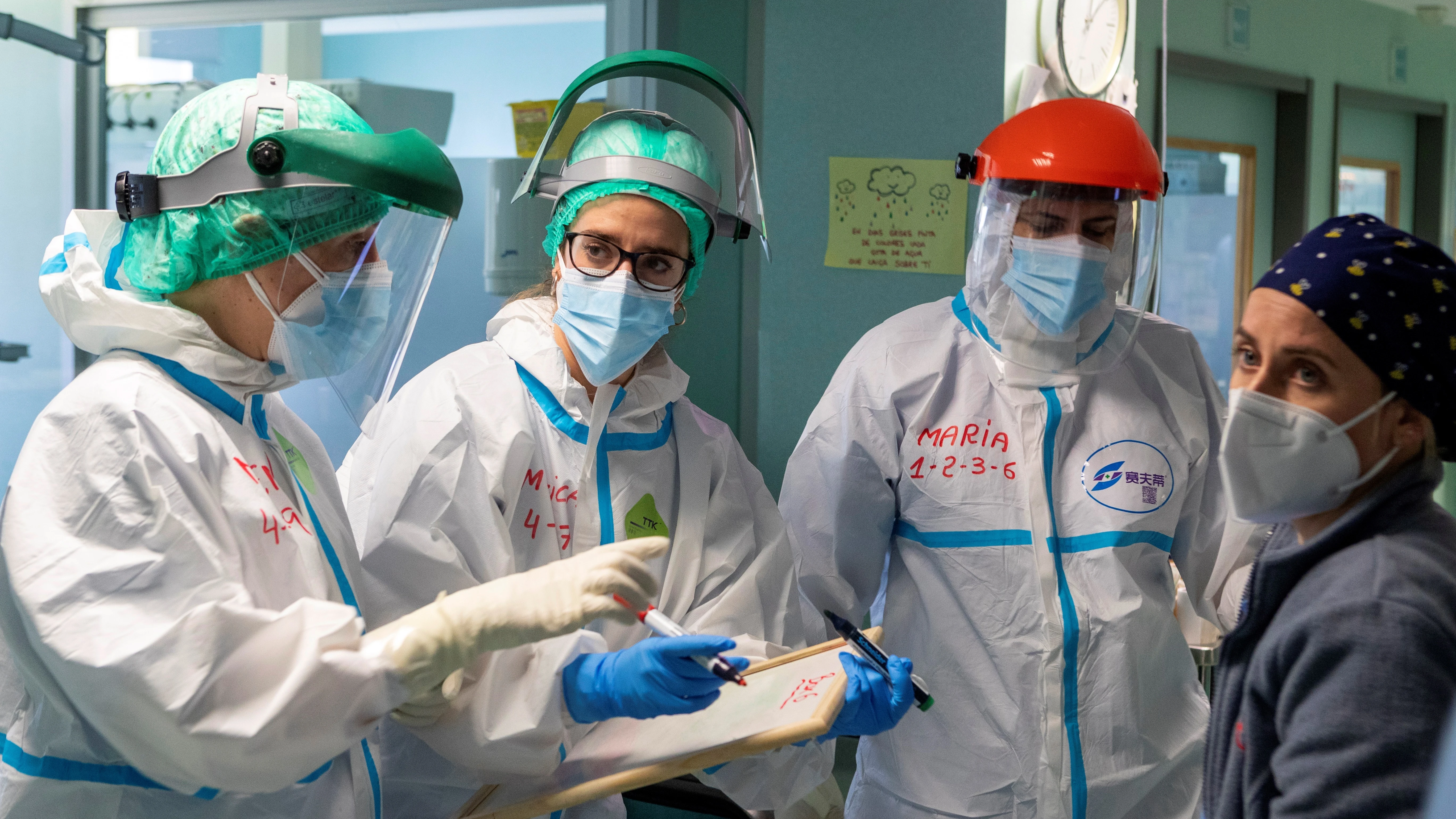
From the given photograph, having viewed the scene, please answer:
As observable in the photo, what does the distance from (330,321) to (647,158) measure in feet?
1.65

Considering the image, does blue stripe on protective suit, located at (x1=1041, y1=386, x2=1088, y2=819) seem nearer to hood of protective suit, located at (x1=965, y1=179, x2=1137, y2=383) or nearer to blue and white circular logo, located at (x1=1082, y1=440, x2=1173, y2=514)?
blue and white circular logo, located at (x1=1082, y1=440, x2=1173, y2=514)

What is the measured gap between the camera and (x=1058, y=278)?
1623 millimetres

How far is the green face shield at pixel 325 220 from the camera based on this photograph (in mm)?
1131

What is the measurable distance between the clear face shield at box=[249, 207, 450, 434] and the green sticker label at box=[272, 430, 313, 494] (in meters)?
0.08

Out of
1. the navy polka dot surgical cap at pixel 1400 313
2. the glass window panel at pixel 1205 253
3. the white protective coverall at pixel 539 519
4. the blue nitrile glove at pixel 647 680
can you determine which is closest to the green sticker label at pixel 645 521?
the white protective coverall at pixel 539 519

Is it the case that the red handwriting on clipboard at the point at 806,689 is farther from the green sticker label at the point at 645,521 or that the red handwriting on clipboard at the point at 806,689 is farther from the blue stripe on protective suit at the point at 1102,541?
the blue stripe on protective suit at the point at 1102,541

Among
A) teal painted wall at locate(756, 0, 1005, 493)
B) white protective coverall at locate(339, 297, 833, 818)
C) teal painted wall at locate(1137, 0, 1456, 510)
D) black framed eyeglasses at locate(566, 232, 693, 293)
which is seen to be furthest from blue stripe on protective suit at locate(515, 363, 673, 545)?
teal painted wall at locate(1137, 0, 1456, 510)

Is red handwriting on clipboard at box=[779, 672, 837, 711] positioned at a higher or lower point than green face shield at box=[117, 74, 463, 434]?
lower

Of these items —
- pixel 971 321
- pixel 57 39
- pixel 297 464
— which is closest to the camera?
pixel 297 464

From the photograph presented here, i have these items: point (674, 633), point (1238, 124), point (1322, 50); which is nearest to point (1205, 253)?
point (1238, 124)

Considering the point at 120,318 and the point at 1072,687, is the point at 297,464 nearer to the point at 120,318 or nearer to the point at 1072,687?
the point at 120,318

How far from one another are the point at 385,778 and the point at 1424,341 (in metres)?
1.28

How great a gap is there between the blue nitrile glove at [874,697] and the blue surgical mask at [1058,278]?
59cm

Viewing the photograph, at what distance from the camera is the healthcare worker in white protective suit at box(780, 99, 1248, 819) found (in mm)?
1561
